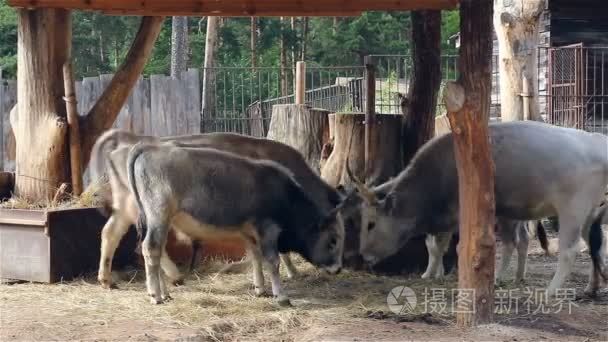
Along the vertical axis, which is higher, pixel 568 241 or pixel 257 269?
pixel 568 241

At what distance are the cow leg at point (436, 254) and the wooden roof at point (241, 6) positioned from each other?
7.97ft

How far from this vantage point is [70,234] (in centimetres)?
956

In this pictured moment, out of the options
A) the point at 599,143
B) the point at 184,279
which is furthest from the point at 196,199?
the point at 599,143

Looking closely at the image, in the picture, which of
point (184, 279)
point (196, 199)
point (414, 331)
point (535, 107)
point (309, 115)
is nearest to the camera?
point (414, 331)

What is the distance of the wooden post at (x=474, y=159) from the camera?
279 inches

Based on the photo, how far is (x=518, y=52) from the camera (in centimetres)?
1332

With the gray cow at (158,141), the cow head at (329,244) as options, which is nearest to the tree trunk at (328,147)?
the gray cow at (158,141)

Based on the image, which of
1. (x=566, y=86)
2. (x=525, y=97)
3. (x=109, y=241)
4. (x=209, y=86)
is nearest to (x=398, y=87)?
(x=566, y=86)

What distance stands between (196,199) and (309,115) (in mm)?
2988

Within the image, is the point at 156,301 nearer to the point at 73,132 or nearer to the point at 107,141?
the point at 107,141

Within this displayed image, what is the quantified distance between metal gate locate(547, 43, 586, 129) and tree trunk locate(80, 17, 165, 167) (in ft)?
33.0

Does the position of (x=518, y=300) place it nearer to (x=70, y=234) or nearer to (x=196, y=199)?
(x=196, y=199)

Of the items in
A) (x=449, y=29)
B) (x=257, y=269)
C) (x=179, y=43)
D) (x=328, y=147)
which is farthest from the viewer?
(x=449, y=29)

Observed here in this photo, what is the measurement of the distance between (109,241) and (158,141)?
109 cm
